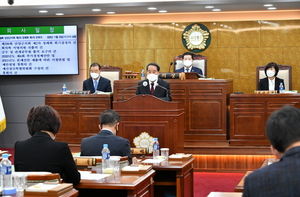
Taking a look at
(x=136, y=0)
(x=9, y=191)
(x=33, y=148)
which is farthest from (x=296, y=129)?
(x=136, y=0)

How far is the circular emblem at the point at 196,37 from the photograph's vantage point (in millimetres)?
9914

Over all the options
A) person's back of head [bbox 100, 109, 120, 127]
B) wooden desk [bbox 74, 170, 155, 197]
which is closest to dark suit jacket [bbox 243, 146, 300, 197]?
wooden desk [bbox 74, 170, 155, 197]

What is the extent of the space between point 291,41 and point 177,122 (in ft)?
15.4

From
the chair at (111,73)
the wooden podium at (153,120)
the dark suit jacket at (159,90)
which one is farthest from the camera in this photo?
the chair at (111,73)

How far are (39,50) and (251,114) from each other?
16.2 ft

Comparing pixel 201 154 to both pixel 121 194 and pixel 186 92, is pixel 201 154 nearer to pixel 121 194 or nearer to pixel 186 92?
pixel 186 92

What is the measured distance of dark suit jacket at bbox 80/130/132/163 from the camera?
13.6ft

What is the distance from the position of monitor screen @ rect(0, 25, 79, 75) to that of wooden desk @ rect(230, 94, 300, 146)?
4.05 metres

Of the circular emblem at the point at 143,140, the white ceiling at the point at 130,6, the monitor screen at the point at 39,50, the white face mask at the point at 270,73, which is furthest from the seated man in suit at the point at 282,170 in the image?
the monitor screen at the point at 39,50

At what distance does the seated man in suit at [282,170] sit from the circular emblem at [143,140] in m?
3.87

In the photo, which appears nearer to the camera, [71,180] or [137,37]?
[71,180]

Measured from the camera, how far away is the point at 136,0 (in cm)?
894

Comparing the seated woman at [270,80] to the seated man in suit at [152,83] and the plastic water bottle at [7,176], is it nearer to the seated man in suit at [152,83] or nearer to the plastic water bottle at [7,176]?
the seated man in suit at [152,83]

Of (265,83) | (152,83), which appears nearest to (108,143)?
(152,83)
